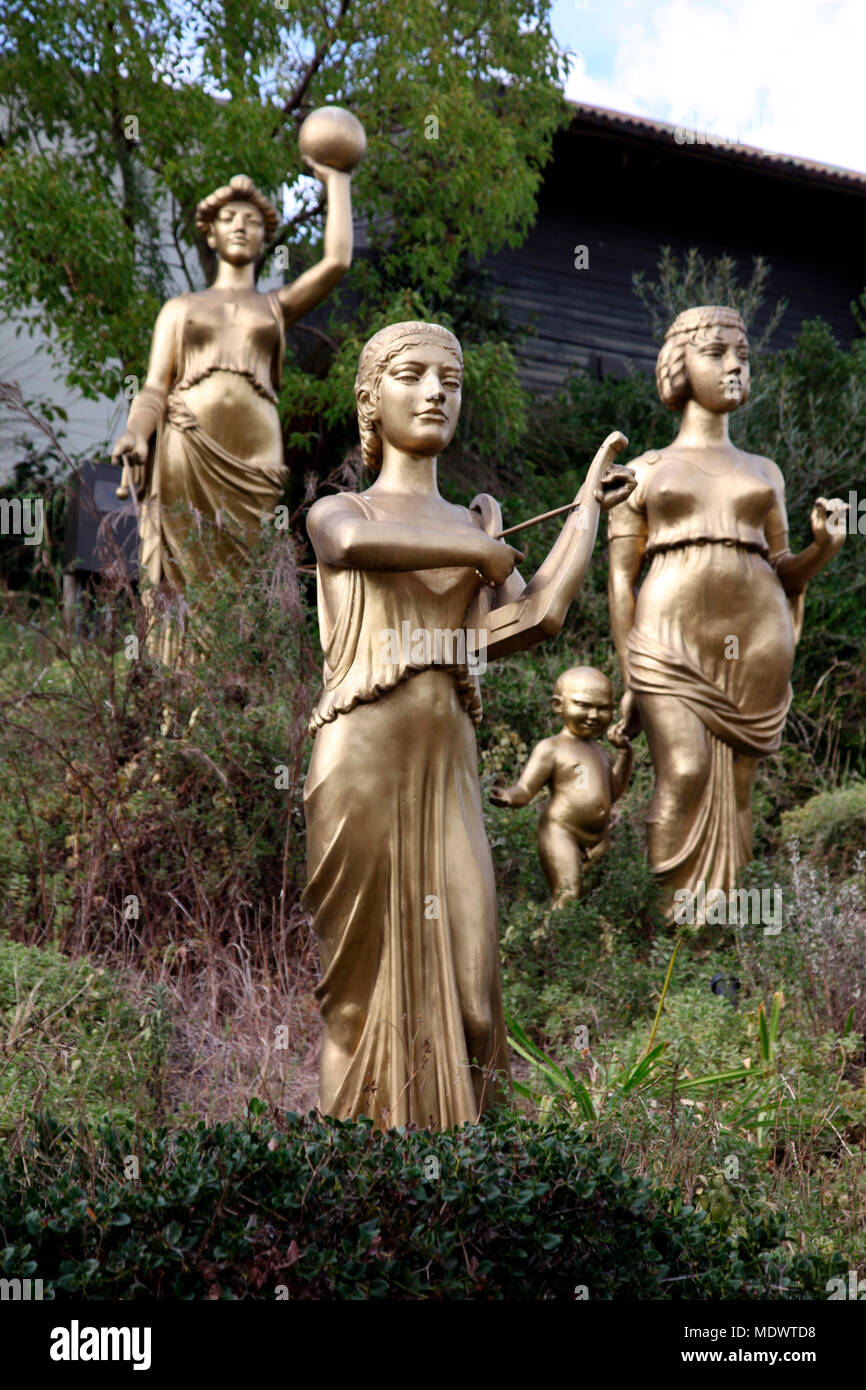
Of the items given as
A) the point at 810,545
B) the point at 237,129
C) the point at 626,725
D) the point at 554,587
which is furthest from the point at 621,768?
the point at 237,129

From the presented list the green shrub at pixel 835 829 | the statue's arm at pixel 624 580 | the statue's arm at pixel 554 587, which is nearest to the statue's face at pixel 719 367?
the statue's arm at pixel 624 580

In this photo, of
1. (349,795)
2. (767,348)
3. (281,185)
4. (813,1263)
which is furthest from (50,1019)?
(767,348)

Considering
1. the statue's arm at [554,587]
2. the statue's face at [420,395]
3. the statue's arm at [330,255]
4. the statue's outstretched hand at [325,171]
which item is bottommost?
the statue's arm at [554,587]

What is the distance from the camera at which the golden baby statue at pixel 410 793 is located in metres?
4.16

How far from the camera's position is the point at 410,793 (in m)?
4.21

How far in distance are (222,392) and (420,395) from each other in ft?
15.5

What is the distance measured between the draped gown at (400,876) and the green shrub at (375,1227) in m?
0.41

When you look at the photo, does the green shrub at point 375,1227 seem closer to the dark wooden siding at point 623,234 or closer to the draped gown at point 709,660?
the draped gown at point 709,660

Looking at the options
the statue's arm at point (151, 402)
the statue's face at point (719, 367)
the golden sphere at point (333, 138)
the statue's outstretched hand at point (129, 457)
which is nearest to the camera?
the statue's face at point (719, 367)

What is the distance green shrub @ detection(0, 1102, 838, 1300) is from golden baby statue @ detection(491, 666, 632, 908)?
A: 3229 millimetres

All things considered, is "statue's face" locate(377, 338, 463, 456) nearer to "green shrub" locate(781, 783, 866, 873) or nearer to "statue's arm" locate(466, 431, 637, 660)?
"statue's arm" locate(466, 431, 637, 660)

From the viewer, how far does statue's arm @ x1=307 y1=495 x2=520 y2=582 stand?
4.12 meters

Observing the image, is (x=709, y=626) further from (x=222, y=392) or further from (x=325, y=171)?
(x=325, y=171)

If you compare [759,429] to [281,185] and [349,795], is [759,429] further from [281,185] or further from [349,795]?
[349,795]
